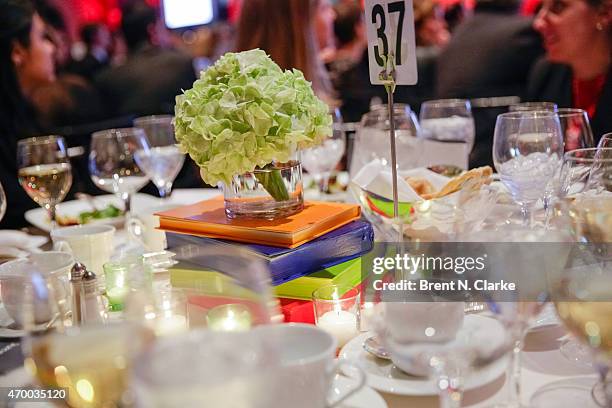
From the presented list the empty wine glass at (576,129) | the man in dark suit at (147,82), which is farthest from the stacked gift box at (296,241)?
the man in dark suit at (147,82)

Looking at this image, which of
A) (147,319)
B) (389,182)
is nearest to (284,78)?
(389,182)

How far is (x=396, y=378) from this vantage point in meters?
0.89

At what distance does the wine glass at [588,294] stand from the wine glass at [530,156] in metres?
0.49

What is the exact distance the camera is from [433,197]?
52.1 inches

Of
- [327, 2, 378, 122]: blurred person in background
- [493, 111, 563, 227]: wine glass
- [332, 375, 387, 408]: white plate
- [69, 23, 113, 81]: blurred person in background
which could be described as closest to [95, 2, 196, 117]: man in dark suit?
[327, 2, 378, 122]: blurred person in background

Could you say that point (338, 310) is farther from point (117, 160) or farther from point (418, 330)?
point (117, 160)

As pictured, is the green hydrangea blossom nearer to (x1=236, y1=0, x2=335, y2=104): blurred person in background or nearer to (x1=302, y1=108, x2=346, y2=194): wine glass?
(x1=302, y1=108, x2=346, y2=194): wine glass

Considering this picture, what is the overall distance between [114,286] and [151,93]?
12.9 ft

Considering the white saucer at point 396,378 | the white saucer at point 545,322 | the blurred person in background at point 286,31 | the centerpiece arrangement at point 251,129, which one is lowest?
the white saucer at point 545,322

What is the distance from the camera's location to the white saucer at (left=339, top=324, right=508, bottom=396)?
85cm

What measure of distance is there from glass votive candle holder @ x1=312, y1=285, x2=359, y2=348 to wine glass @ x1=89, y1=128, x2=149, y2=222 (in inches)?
35.0

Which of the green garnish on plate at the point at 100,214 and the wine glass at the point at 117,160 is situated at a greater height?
the wine glass at the point at 117,160

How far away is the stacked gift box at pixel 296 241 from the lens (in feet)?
3.68

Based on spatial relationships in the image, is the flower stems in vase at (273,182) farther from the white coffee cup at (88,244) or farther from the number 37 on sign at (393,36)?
the white coffee cup at (88,244)
